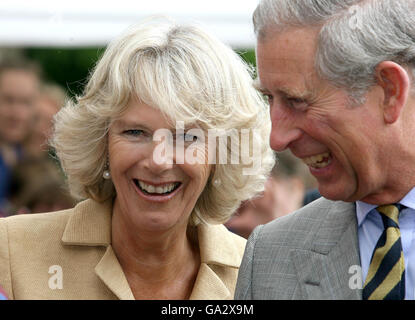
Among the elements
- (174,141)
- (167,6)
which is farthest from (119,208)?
(167,6)

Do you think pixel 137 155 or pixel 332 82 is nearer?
pixel 332 82

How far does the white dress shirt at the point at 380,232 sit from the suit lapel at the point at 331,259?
3 cm

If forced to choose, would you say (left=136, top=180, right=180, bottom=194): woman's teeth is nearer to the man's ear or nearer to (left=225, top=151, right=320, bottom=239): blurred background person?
the man's ear

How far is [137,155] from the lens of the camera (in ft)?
11.6

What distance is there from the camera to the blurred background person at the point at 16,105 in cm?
671

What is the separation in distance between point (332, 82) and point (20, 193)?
3797mm

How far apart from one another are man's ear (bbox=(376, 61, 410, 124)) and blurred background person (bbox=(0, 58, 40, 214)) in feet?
14.5

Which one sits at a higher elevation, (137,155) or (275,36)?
(275,36)

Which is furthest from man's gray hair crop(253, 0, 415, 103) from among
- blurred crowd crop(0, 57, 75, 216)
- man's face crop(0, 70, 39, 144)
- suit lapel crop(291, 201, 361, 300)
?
man's face crop(0, 70, 39, 144)

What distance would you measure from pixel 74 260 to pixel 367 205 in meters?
1.46

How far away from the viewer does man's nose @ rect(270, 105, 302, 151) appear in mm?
2748

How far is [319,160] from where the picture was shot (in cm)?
278

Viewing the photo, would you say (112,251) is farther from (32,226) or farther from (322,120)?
(322,120)
